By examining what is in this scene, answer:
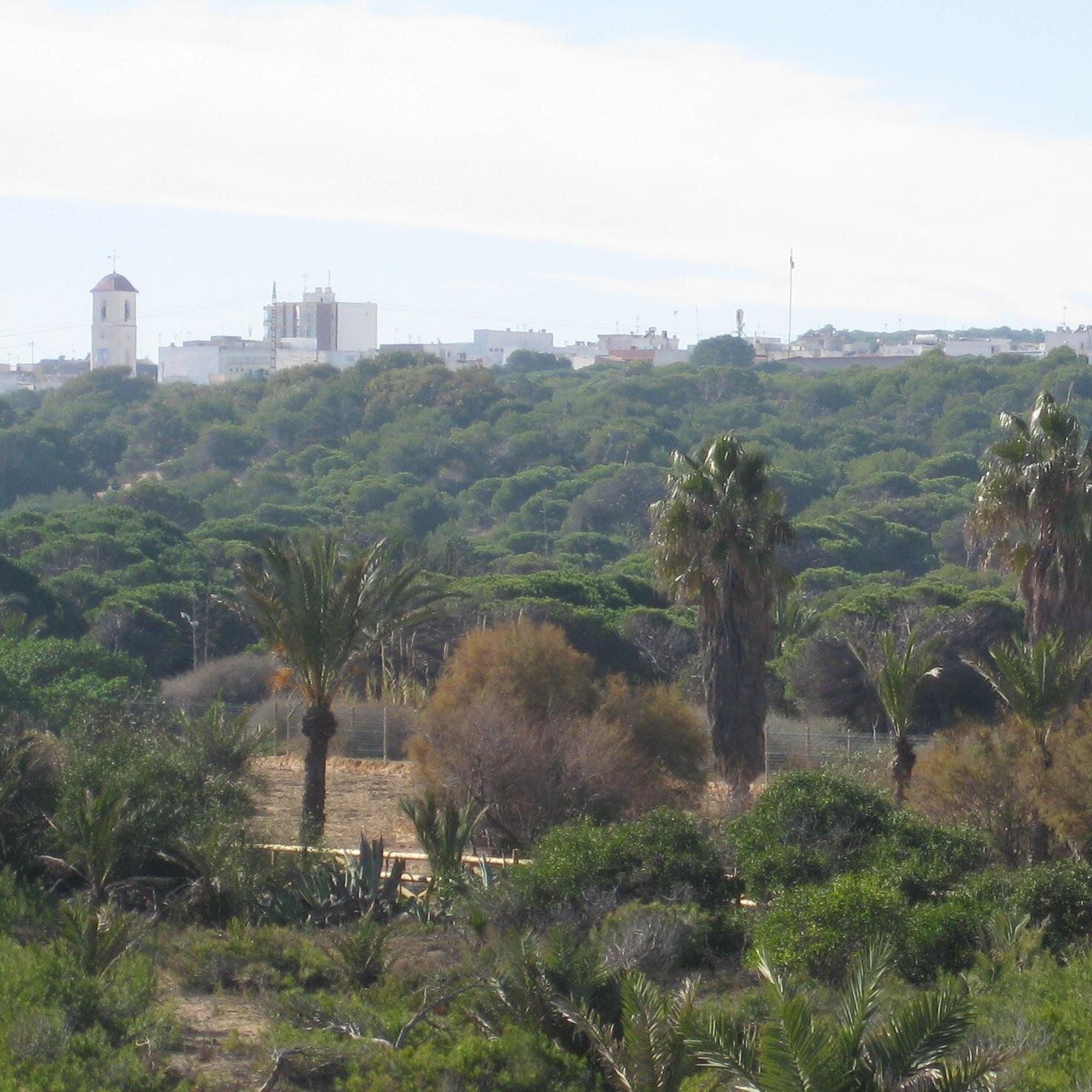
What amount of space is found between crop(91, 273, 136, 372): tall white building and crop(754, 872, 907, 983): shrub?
14924 centimetres

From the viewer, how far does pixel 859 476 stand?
69.2 m

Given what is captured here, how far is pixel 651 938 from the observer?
1253 centimetres

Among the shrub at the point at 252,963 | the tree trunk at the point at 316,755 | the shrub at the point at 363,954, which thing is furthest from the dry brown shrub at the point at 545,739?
the shrub at the point at 252,963

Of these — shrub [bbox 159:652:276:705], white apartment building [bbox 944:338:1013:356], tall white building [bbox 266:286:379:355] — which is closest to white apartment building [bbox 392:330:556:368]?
tall white building [bbox 266:286:379:355]

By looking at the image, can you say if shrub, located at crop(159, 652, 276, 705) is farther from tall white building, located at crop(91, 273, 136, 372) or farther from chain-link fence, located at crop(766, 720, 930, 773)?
tall white building, located at crop(91, 273, 136, 372)

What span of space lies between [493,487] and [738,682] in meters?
48.2

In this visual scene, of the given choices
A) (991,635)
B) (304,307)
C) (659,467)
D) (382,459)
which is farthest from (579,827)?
(304,307)

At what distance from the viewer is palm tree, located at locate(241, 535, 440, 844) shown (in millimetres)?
18422

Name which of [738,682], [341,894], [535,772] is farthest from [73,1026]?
[738,682]

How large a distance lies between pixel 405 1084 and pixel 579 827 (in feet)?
17.6

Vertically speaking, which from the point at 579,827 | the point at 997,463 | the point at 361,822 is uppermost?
the point at 997,463

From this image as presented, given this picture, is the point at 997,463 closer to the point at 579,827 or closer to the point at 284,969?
the point at 579,827

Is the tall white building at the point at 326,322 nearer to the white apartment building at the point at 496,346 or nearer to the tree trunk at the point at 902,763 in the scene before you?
the white apartment building at the point at 496,346

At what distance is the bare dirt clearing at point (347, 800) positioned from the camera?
62.2ft
